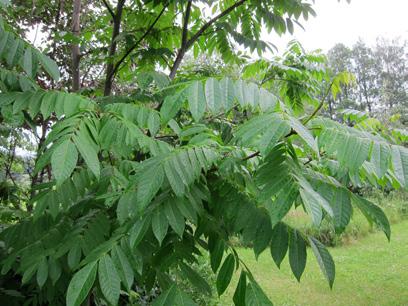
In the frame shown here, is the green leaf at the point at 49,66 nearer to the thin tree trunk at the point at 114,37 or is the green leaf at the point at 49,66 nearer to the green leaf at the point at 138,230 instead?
the thin tree trunk at the point at 114,37

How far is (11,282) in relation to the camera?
8.75 ft

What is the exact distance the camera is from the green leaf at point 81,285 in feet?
3.22

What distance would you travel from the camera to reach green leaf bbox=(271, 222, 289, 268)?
1.20 meters

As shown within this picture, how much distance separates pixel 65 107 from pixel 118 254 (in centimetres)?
58

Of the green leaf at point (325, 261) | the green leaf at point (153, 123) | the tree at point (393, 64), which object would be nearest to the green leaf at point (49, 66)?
the green leaf at point (153, 123)

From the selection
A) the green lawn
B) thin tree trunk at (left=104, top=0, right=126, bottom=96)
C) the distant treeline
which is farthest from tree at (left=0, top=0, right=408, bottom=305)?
the distant treeline

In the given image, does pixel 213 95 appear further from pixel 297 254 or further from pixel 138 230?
pixel 297 254

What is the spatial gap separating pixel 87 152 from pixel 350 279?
706 centimetres

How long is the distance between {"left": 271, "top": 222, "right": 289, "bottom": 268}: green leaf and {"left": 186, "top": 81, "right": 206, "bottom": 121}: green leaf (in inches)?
18.9

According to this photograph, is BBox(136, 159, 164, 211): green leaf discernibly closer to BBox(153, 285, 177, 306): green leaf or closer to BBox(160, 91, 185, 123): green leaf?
BBox(160, 91, 185, 123): green leaf

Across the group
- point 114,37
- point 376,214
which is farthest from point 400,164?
point 114,37

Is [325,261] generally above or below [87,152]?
below

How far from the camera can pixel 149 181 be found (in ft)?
3.42

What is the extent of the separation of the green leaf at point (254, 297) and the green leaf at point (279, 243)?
107mm
